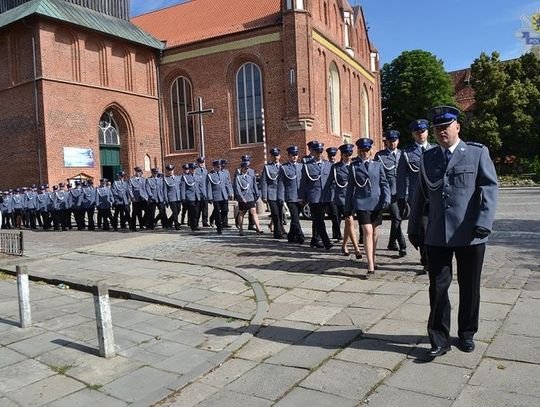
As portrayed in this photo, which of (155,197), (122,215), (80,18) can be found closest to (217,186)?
(155,197)

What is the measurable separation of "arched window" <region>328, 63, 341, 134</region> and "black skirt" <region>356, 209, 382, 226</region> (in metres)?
26.7

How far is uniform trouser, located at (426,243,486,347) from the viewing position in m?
4.00

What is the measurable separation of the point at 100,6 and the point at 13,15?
19.4ft

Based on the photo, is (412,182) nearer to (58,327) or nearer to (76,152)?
(58,327)

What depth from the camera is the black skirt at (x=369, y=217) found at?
23.2ft

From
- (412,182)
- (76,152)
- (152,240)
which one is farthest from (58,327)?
(76,152)

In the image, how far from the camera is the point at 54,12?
85.8ft

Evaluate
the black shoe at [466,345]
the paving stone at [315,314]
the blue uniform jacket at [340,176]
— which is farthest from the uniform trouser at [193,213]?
the black shoe at [466,345]

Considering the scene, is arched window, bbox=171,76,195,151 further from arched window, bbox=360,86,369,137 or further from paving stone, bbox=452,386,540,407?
paving stone, bbox=452,386,540,407

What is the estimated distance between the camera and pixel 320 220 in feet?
30.5

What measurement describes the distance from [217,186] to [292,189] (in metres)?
3.10

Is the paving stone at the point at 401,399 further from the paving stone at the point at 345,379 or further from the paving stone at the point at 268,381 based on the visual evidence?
the paving stone at the point at 268,381

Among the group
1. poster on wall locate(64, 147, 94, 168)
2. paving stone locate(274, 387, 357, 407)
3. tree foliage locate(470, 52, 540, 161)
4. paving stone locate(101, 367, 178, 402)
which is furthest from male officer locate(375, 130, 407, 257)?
tree foliage locate(470, 52, 540, 161)

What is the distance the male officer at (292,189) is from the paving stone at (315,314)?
4647 mm
